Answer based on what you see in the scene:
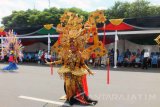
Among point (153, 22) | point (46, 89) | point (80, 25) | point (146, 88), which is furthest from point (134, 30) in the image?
point (80, 25)

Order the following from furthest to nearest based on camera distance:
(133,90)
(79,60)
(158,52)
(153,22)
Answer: (158,52) → (153,22) → (133,90) → (79,60)

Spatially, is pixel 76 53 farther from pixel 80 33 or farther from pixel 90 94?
pixel 90 94

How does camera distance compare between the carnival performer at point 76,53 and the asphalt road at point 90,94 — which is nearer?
the carnival performer at point 76,53

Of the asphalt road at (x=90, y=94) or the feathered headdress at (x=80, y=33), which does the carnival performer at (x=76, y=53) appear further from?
the asphalt road at (x=90, y=94)

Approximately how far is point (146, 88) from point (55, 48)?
441cm

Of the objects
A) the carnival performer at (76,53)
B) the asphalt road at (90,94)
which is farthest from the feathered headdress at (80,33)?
the asphalt road at (90,94)

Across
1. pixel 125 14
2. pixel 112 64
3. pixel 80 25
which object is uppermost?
pixel 125 14

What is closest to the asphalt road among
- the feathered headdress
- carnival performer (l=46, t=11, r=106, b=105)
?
carnival performer (l=46, t=11, r=106, b=105)

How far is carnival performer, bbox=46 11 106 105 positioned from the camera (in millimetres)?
7977

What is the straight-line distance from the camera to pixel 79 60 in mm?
8047

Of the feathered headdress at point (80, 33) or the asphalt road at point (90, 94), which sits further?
the asphalt road at point (90, 94)

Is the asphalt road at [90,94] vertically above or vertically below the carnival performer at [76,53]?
below

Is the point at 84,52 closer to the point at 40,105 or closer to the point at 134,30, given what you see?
the point at 40,105

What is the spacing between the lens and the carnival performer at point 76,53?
7.98 meters
